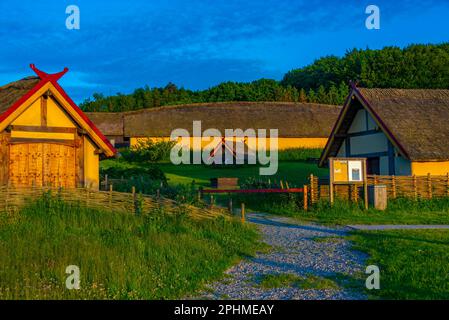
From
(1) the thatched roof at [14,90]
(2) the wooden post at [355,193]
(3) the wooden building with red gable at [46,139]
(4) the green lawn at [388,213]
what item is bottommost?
(4) the green lawn at [388,213]

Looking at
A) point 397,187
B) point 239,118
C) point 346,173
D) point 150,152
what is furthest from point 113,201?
point 239,118

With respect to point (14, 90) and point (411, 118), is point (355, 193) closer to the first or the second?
point (411, 118)

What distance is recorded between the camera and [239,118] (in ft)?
195

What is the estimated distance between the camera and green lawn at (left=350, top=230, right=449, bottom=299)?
8773 mm

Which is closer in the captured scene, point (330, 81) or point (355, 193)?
point (355, 193)

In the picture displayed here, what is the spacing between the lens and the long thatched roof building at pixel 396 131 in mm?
23469

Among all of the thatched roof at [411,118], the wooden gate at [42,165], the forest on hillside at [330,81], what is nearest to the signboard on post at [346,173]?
the thatched roof at [411,118]

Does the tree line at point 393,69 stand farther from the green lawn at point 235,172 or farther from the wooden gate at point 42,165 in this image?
the wooden gate at point 42,165

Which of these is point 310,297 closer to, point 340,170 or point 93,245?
point 93,245

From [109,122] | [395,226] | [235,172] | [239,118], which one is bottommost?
[395,226]

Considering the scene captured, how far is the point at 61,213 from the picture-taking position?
14289 mm

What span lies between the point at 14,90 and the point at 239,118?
40.6 meters

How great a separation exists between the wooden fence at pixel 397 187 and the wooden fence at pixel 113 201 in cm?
673

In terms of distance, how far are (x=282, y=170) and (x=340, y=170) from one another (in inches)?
806
